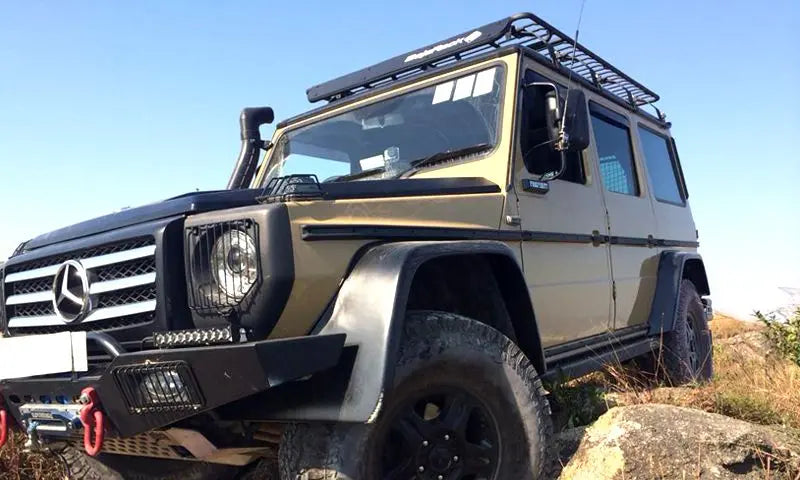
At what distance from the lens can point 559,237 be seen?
11.7ft

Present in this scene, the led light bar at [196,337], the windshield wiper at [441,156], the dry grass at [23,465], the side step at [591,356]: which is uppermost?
the windshield wiper at [441,156]

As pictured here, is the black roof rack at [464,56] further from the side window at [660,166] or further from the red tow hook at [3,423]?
the red tow hook at [3,423]

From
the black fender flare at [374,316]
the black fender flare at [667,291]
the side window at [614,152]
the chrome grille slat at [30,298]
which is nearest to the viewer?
the black fender flare at [374,316]

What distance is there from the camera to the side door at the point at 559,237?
3.33 meters

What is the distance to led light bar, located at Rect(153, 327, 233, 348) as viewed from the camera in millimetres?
2059

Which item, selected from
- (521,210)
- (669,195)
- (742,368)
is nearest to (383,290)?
(521,210)

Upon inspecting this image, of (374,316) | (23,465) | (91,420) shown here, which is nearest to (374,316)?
(374,316)

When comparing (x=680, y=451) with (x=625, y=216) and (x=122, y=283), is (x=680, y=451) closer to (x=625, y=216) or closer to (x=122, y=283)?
(x=625, y=216)

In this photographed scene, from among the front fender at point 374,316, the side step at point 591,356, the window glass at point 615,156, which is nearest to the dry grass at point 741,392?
the side step at point 591,356

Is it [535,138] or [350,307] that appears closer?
[350,307]

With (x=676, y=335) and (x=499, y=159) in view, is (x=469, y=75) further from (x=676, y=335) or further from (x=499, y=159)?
(x=676, y=335)

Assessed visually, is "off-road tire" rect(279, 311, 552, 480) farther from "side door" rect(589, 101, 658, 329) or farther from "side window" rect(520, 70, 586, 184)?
"side door" rect(589, 101, 658, 329)

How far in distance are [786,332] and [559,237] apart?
3.43 meters

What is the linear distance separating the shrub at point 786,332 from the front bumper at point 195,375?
478 centimetres
